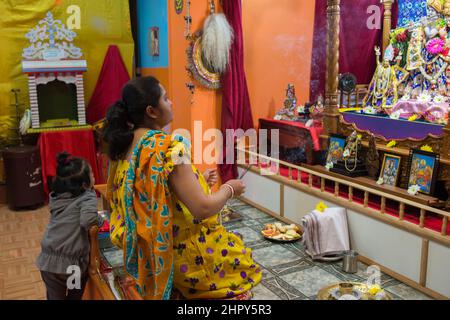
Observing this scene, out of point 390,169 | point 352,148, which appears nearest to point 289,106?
point 352,148

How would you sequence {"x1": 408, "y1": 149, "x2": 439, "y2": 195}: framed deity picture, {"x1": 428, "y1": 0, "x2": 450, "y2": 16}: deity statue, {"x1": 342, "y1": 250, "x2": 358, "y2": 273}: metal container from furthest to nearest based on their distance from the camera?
{"x1": 428, "y1": 0, "x2": 450, "y2": 16}: deity statue < {"x1": 408, "y1": 149, "x2": 439, "y2": 195}: framed deity picture < {"x1": 342, "y1": 250, "x2": 358, "y2": 273}: metal container

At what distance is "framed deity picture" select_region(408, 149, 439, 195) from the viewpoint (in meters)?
3.45

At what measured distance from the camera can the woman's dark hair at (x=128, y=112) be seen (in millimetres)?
2174

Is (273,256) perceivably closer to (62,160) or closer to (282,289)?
(282,289)

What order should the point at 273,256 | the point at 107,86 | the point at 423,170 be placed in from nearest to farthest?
the point at 423,170
the point at 273,256
the point at 107,86

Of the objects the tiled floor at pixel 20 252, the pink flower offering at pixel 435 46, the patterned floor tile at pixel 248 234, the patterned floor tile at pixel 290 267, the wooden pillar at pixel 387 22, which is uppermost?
the wooden pillar at pixel 387 22

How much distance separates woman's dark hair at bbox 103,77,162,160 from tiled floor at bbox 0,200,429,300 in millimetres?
1420

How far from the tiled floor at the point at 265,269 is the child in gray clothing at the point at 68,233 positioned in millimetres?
838

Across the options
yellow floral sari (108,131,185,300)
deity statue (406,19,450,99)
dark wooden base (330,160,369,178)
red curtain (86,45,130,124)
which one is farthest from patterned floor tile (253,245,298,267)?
red curtain (86,45,130,124)

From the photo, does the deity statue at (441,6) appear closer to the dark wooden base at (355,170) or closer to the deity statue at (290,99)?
the deity statue at (290,99)

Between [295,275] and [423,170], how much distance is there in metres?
1.28

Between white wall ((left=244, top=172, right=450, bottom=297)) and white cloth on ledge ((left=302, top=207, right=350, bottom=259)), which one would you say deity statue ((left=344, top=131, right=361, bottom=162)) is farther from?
white cloth on ledge ((left=302, top=207, right=350, bottom=259))

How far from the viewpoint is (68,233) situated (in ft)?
8.29

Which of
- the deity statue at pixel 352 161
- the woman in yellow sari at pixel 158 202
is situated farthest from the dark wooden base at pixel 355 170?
the woman in yellow sari at pixel 158 202
